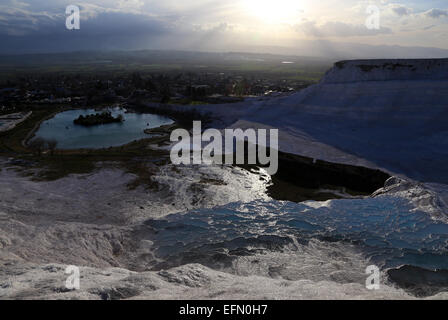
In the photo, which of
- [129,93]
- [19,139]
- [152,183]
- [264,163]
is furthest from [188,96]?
[152,183]

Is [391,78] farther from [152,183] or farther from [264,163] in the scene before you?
[152,183]

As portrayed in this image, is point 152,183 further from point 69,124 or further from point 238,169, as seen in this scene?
Answer: point 69,124

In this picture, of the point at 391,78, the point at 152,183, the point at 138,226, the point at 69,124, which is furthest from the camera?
the point at 69,124

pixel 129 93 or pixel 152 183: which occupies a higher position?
pixel 129 93
